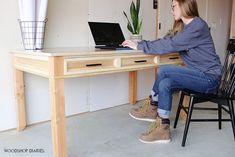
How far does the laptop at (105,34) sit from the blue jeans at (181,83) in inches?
22.1

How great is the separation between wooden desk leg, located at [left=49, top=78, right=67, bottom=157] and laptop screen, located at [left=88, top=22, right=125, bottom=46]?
31.7 inches

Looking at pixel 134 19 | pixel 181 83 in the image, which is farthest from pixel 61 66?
pixel 134 19

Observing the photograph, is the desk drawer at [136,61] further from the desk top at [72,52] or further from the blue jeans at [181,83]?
the blue jeans at [181,83]

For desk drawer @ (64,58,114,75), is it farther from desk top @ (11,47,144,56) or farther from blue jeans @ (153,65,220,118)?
blue jeans @ (153,65,220,118)

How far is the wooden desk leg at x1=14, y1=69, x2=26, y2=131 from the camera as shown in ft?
7.18

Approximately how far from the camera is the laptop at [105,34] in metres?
2.33

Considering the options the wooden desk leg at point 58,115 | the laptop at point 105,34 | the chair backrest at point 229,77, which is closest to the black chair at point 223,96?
Answer: the chair backrest at point 229,77

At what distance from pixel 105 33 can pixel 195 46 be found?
0.84 m

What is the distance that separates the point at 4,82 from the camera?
2.22 m

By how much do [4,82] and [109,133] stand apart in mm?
1004

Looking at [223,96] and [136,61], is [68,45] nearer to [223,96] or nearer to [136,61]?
[136,61]

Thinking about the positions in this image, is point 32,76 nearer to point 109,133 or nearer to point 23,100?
point 23,100

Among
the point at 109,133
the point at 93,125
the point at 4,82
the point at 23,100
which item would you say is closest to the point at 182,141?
the point at 109,133

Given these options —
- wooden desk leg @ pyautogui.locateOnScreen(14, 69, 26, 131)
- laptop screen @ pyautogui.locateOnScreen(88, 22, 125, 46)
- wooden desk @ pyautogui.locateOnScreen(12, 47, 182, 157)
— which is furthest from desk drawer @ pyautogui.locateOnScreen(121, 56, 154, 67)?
wooden desk leg @ pyautogui.locateOnScreen(14, 69, 26, 131)
